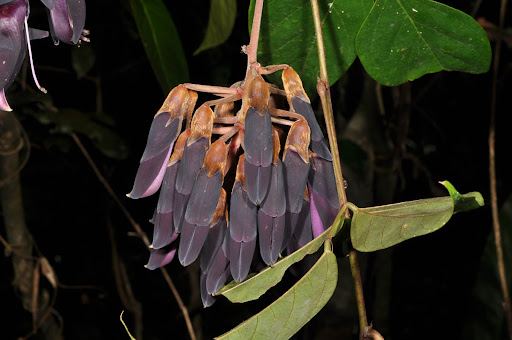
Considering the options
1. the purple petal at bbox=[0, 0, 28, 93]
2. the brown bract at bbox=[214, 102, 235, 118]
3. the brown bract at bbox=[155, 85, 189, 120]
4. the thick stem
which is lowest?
the brown bract at bbox=[214, 102, 235, 118]

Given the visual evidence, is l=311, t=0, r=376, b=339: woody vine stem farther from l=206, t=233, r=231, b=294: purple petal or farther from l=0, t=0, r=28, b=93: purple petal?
l=0, t=0, r=28, b=93: purple petal

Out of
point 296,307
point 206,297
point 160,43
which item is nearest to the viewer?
point 296,307

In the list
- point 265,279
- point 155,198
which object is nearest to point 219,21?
point 265,279

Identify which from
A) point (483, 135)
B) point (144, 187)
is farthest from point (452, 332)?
point (144, 187)

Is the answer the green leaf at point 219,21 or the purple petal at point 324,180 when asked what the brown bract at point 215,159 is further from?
the green leaf at point 219,21

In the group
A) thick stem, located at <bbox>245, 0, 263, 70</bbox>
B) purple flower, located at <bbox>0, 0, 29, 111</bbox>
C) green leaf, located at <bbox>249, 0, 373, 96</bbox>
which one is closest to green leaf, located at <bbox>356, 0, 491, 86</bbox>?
green leaf, located at <bbox>249, 0, 373, 96</bbox>

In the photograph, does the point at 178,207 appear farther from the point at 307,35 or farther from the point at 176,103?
the point at 307,35

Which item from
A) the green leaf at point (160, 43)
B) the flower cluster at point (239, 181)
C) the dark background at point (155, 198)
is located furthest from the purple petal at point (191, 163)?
the dark background at point (155, 198)

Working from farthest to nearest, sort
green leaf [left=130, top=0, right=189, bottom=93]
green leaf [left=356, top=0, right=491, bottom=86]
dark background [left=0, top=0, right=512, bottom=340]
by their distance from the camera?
dark background [left=0, top=0, right=512, bottom=340] → green leaf [left=130, top=0, right=189, bottom=93] → green leaf [left=356, top=0, right=491, bottom=86]

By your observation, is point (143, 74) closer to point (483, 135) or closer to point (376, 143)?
point (376, 143)
